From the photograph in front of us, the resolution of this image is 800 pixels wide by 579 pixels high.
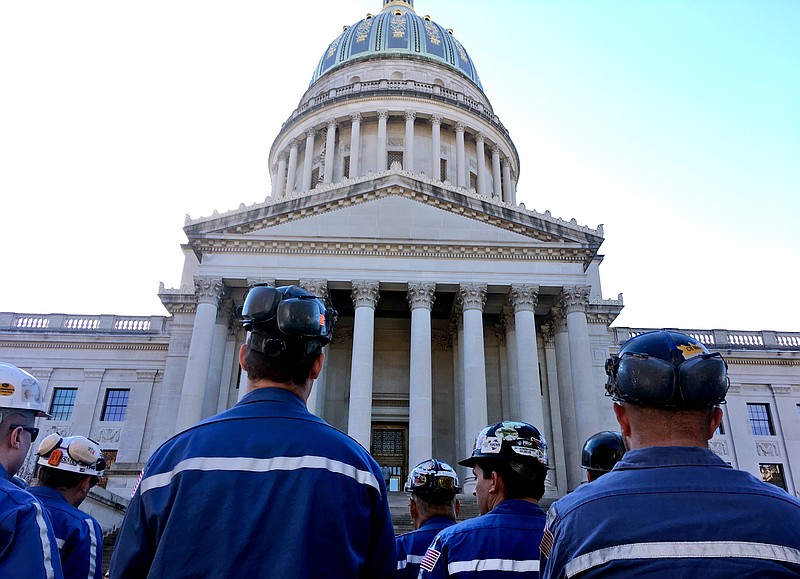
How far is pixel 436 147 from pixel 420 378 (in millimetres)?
28889

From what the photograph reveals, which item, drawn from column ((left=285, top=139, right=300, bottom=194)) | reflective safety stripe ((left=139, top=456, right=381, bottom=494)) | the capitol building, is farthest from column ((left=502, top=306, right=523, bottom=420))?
column ((left=285, top=139, right=300, bottom=194))

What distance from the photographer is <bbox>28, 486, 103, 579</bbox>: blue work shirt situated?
200 inches

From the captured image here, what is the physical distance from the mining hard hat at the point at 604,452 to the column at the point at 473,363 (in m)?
20.2

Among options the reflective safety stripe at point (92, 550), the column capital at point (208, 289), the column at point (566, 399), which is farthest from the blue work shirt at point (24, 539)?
the column at point (566, 399)

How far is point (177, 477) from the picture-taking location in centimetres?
302

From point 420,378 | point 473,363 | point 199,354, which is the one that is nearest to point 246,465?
point 420,378

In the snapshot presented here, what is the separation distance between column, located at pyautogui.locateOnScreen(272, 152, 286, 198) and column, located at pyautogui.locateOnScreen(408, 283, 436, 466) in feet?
95.6

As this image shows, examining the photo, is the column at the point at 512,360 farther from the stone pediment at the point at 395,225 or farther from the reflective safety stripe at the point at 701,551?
the reflective safety stripe at the point at 701,551

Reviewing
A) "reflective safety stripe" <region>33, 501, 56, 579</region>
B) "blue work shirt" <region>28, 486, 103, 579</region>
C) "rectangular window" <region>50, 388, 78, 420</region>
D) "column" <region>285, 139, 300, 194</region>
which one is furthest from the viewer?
"column" <region>285, 139, 300, 194</region>

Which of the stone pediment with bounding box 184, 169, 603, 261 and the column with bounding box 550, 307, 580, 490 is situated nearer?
the column with bounding box 550, 307, 580, 490

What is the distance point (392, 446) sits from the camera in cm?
3256

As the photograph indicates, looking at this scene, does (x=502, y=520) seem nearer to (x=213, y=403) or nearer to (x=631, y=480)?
(x=631, y=480)

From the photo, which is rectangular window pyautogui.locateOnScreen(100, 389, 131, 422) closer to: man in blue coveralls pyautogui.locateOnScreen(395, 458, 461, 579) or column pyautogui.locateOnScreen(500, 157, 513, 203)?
column pyautogui.locateOnScreen(500, 157, 513, 203)

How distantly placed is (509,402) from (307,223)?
13.1m
